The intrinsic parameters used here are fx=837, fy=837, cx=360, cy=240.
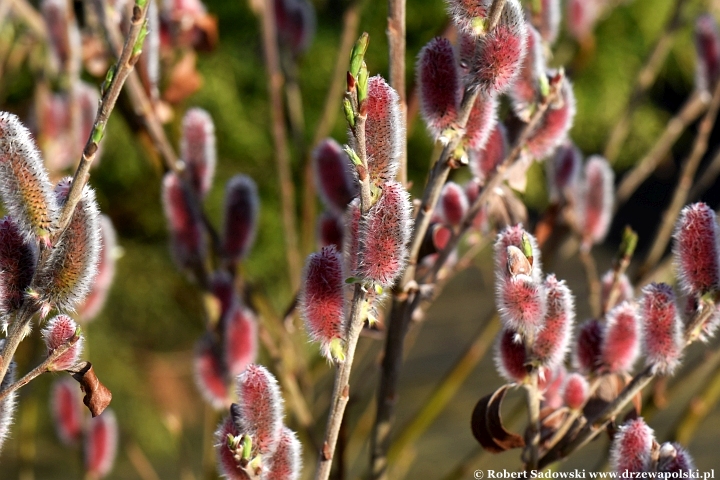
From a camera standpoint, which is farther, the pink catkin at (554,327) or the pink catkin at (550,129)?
the pink catkin at (550,129)

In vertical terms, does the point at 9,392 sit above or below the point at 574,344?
above

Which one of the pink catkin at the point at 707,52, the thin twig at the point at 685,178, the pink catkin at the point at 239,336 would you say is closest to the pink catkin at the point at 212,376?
the pink catkin at the point at 239,336

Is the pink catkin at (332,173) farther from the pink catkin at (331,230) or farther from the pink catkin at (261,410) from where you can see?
the pink catkin at (261,410)

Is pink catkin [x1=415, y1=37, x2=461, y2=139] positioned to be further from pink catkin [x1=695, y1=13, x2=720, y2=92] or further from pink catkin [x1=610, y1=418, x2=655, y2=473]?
pink catkin [x1=695, y1=13, x2=720, y2=92]

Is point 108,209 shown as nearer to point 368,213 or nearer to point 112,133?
point 112,133

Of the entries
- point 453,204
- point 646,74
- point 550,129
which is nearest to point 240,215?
point 453,204

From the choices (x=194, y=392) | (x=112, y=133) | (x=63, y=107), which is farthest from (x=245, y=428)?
(x=194, y=392)

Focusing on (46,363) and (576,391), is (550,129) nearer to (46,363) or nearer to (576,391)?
(576,391)
